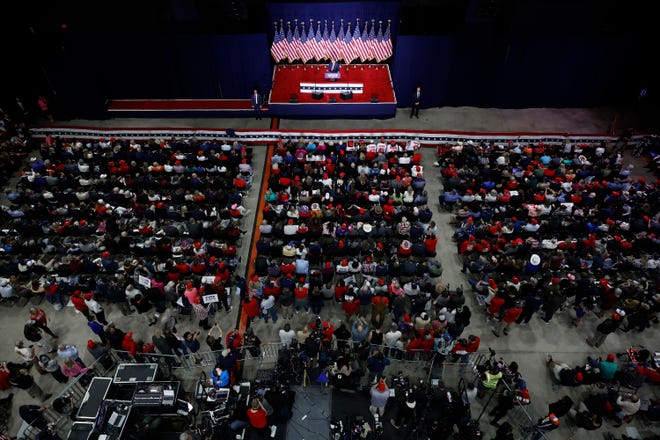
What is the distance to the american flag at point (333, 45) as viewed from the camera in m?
23.5

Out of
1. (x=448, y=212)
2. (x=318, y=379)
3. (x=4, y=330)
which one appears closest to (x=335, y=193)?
(x=448, y=212)

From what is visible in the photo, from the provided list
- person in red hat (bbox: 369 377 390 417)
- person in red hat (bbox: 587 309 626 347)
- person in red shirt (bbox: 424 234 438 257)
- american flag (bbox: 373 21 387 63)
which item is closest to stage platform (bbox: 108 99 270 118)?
american flag (bbox: 373 21 387 63)

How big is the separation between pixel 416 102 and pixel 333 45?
223 inches

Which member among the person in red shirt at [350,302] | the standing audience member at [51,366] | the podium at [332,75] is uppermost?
the podium at [332,75]

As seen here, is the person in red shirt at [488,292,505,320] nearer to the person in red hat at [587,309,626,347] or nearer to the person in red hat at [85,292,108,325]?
the person in red hat at [587,309,626,347]

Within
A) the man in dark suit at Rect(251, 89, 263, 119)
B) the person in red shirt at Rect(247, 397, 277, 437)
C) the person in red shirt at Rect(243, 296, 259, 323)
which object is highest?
the man in dark suit at Rect(251, 89, 263, 119)

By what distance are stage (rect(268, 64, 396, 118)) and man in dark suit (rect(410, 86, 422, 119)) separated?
108cm

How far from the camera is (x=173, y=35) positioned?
21.5 meters

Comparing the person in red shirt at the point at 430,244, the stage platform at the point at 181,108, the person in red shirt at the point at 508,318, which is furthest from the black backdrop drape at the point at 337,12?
the person in red shirt at the point at 508,318

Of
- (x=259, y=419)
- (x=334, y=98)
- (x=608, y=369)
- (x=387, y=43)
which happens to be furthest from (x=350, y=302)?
(x=387, y=43)

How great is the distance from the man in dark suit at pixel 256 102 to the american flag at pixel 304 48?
3763mm

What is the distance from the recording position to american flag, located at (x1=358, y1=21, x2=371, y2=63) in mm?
23438

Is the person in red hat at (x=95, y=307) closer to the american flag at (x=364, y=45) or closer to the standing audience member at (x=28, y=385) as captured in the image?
the standing audience member at (x=28, y=385)

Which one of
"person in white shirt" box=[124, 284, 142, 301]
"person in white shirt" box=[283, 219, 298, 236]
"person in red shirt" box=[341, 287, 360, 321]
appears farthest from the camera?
"person in white shirt" box=[283, 219, 298, 236]
